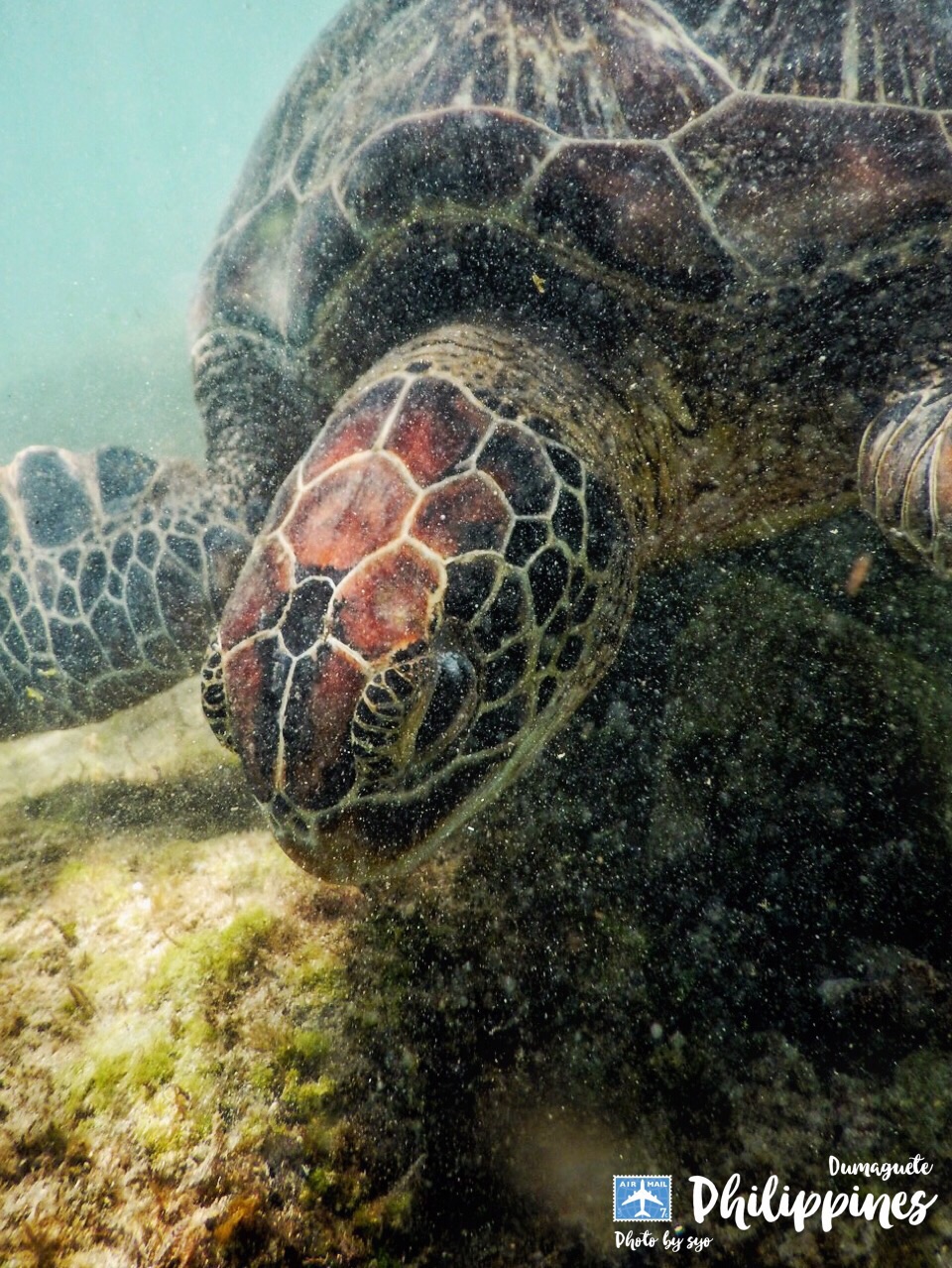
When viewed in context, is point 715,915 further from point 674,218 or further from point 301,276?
point 301,276

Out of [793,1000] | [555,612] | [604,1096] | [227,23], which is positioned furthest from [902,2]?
[227,23]

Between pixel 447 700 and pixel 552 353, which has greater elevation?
pixel 552 353

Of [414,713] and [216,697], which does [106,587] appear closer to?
[216,697]

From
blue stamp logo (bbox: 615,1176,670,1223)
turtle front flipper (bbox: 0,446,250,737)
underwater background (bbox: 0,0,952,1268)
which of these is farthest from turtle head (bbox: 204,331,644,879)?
turtle front flipper (bbox: 0,446,250,737)

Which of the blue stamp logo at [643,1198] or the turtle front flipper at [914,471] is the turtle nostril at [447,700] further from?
the turtle front flipper at [914,471]

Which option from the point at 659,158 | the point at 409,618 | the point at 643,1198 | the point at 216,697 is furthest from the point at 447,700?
the point at 659,158

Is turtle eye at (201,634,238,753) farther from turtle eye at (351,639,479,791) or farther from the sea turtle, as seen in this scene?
turtle eye at (351,639,479,791)
